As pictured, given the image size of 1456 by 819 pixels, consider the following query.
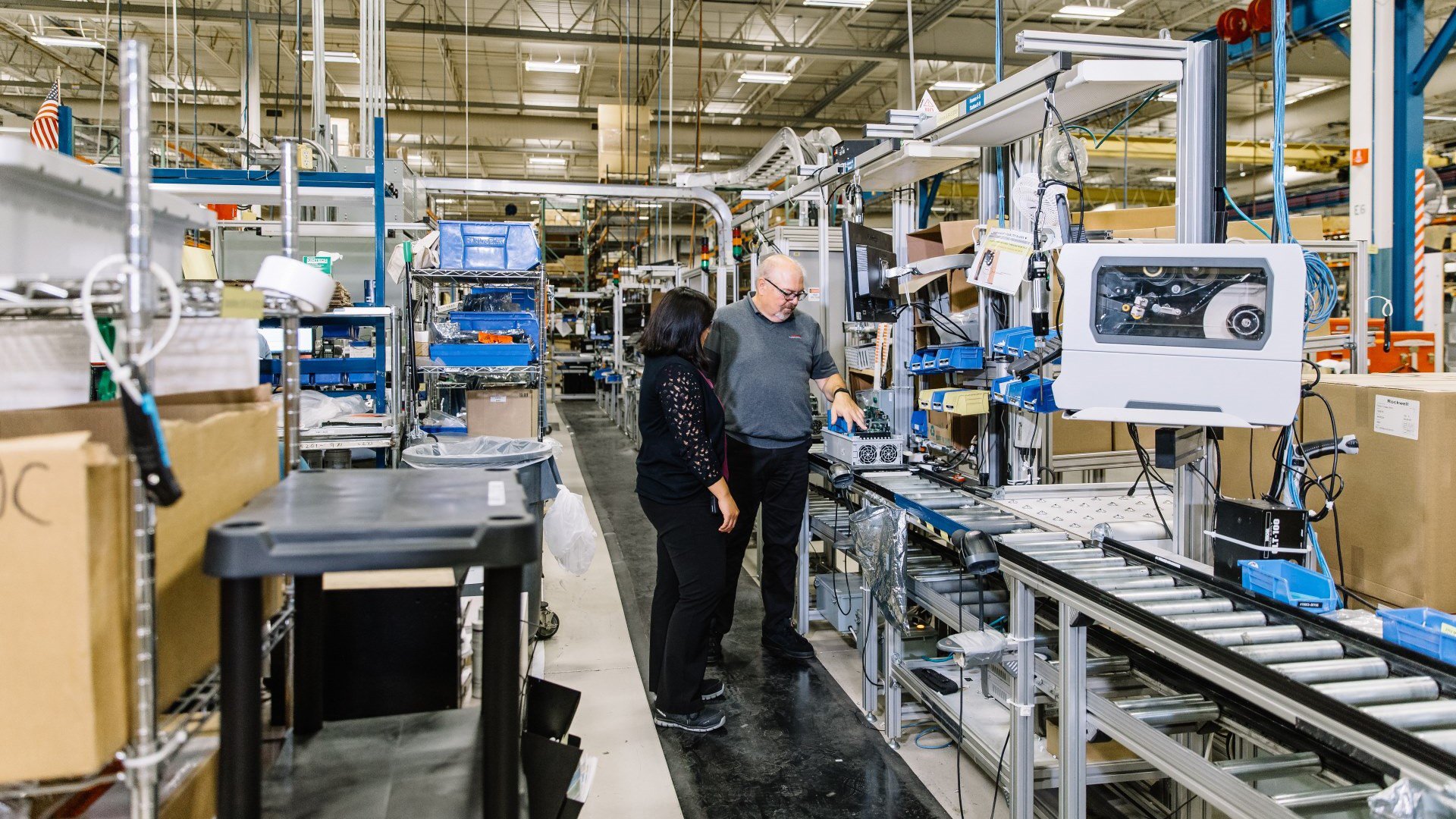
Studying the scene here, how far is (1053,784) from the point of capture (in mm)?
2303

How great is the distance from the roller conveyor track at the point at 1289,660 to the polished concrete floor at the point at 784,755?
36.1 inches

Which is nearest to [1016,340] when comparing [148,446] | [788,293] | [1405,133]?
[788,293]

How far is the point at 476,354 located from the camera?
4.19 m

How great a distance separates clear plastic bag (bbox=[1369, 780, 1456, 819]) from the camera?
104 cm

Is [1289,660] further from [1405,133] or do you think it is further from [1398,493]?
[1405,133]

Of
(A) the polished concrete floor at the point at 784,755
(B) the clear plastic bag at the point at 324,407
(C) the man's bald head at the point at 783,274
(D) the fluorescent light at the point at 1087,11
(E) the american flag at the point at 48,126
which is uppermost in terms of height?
(D) the fluorescent light at the point at 1087,11

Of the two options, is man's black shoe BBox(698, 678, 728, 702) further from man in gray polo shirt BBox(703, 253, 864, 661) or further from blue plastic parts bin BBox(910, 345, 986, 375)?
blue plastic parts bin BBox(910, 345, 986, 375)

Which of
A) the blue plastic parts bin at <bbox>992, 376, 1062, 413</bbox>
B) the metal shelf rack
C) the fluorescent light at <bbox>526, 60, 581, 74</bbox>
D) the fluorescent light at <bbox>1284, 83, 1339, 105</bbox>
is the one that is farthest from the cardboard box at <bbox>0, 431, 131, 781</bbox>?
the fluorescent light at <bbox>1284, 83, 1339, 105</bbox>

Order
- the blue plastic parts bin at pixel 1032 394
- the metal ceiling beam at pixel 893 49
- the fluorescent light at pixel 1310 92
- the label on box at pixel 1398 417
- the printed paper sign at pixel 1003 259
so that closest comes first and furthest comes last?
the label on box at pixel 1398 417 < the blue plastic parts bin at pixel 1032 394 < the printed paper sign at pixel 1003 259 < the metal ceiling beam at pixel 893 49 < the fluorescent light at pixel 1310 92

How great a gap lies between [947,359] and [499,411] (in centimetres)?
241

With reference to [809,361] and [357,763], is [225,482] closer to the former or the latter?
[357,763]

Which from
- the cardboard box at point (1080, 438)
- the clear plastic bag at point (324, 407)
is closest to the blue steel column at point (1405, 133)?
the cardboard box at point (1080, 438)

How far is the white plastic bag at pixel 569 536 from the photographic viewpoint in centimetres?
311

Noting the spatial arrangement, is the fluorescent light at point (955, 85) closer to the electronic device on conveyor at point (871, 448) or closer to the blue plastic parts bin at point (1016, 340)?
the electronic device on conveyor at point (871, 448)
